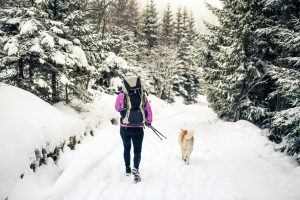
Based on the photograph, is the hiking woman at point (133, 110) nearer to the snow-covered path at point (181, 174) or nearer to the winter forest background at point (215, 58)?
the snow-covered path at point (181, 174)

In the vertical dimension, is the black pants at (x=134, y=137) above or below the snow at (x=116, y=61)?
below

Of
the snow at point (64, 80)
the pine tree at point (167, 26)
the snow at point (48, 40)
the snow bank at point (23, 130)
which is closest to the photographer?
the snow bank at point (23, 130)

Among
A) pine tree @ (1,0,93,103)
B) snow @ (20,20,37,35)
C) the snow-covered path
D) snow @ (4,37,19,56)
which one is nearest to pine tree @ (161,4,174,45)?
pine tree @ (1,0,93,103)

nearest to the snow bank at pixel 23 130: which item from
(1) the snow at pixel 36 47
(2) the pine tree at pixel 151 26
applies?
(1) the snow at pixel 36 47

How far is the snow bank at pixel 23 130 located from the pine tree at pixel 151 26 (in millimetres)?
34536

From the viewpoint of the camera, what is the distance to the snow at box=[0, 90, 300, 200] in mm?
5805

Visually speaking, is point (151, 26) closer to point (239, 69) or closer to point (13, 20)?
point (239, 69)

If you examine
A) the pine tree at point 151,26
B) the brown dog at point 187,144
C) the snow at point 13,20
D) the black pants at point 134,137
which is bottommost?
the brown dog at point 187,144

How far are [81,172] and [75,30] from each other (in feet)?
24.4

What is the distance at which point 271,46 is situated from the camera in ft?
45.0

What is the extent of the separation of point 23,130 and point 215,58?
11489 mm

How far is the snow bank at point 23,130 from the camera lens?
5.19m

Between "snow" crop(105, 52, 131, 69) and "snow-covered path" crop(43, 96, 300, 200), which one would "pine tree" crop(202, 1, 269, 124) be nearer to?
"snow-covered path" crop(43, 96, 300, 200)

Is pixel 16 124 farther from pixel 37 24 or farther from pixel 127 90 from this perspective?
pixel 37 24
